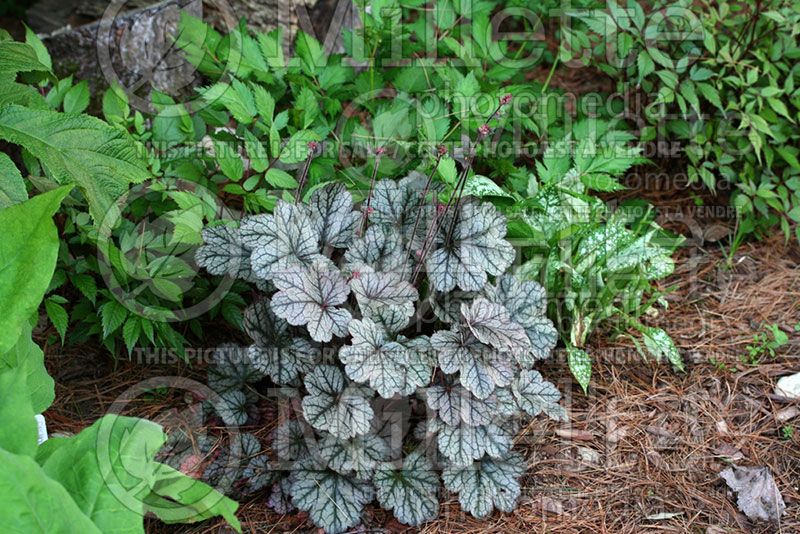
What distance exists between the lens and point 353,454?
1.89 meters

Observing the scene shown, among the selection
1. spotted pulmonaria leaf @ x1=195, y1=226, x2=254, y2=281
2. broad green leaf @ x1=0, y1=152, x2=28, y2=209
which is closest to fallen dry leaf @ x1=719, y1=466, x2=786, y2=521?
spotted pulmonaria leaf @ x1=195, y1=226, x2=254, y2=281

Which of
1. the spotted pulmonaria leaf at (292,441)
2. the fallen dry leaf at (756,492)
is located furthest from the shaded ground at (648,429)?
the spotted pulmonaria leaf at (292,441)

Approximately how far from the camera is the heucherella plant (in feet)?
5.90

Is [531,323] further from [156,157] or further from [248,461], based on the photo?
[156,157]

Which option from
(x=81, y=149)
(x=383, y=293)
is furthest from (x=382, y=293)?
(x=81, y=149)

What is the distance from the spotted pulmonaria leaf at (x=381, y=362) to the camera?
1739mm

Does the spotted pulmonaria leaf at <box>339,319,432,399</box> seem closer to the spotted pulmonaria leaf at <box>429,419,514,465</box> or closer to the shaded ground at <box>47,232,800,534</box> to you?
the spotted pulmonaria leaf at <box>429,419,514,465</box>

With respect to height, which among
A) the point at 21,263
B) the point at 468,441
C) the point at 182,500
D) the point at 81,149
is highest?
the point at 81,149

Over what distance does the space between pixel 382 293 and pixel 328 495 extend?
0.52 meters

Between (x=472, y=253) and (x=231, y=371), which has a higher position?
(x=472, y=253)

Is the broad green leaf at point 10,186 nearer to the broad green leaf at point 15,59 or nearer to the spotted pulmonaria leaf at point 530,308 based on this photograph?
the broad green leaf at point 15,59

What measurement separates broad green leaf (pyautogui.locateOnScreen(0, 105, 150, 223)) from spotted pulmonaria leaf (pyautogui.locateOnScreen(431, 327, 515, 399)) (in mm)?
802

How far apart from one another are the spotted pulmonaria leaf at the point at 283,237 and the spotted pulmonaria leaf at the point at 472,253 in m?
0.30

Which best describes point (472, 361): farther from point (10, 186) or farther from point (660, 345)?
point (10, 186)
